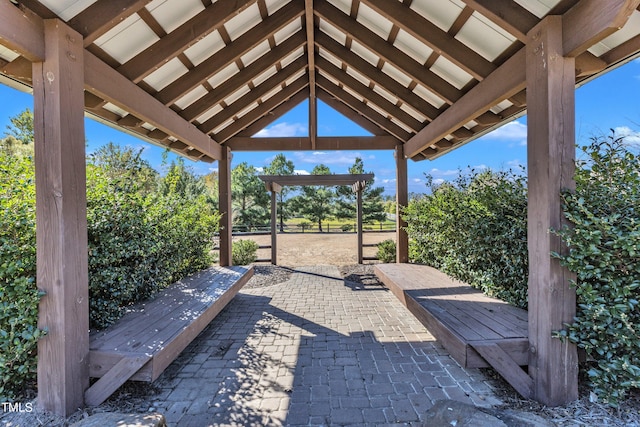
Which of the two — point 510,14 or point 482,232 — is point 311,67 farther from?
point 482,232

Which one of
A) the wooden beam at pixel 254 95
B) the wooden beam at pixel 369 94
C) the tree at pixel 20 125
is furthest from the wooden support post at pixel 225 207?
the tree at pixel 20 125

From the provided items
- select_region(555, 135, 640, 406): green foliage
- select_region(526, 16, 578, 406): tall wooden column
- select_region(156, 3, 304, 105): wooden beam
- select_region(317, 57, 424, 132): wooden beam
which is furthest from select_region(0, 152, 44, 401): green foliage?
select_region(317, 57, 424, 132): wooden beam

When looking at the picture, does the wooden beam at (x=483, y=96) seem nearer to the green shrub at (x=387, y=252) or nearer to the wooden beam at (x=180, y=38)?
the wooden beam at (x=180, y=38)

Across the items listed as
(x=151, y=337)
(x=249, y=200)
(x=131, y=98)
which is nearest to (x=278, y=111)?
(x=131, y=98)

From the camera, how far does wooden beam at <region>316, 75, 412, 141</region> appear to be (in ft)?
20.4

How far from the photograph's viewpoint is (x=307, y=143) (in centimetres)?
661

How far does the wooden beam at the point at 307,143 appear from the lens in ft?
21.4

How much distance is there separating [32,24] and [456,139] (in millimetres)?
6010

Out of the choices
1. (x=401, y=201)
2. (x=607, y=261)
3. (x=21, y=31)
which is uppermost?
(x=21, y=31)

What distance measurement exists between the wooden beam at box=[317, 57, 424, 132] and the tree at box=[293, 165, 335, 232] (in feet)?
63.1

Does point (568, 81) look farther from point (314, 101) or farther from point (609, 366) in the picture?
point (314, 101)

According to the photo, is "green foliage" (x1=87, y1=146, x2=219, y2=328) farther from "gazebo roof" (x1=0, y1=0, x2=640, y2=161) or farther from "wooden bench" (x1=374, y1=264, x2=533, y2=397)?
"wooden bench" (x1=374, y1=264, x2=533, y2=397)

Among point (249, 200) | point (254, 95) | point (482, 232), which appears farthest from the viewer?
point (249, 200)

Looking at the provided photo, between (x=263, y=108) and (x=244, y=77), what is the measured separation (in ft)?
5.26
